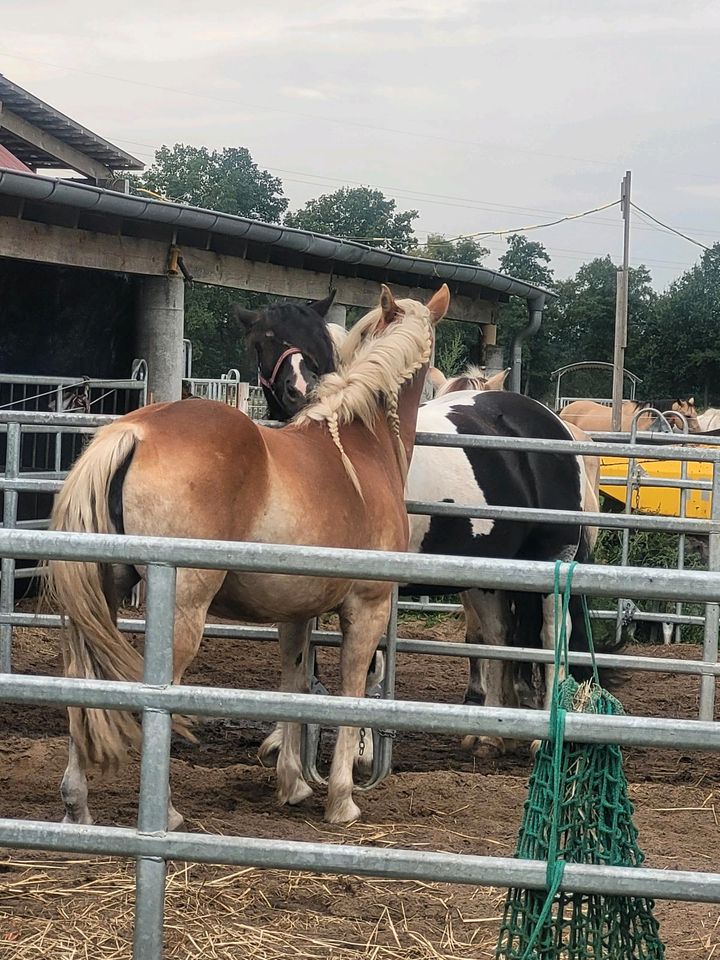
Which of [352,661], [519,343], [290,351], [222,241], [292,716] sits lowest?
[352,661]

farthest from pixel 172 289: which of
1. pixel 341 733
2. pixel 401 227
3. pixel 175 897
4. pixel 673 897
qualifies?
pixel 401 227

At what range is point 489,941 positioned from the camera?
2.99 meters

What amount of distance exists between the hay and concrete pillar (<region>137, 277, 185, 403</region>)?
27.7ft

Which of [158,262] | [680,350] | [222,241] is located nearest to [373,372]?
[158,262]

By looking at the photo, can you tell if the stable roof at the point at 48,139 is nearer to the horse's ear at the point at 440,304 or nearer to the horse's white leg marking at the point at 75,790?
the horse's ear at the point at 440,304

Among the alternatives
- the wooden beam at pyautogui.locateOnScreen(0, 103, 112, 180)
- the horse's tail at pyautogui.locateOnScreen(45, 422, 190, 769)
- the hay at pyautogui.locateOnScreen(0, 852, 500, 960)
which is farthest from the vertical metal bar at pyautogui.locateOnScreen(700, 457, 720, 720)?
the wooden beam at pyautogui.locateOnScreen(0, 103, 112, 180)

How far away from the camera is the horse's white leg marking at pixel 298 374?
5.09 metres

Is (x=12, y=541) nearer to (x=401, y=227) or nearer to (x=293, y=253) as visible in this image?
(x=293, y=253)

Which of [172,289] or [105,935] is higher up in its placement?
[172,289]

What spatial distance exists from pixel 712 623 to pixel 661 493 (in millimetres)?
4520

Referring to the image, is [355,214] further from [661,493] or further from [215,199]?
[661,493]

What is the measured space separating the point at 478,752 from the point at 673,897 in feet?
12.0

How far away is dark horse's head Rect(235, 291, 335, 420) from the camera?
5.11m

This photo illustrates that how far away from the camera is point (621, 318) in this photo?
15.0 m
